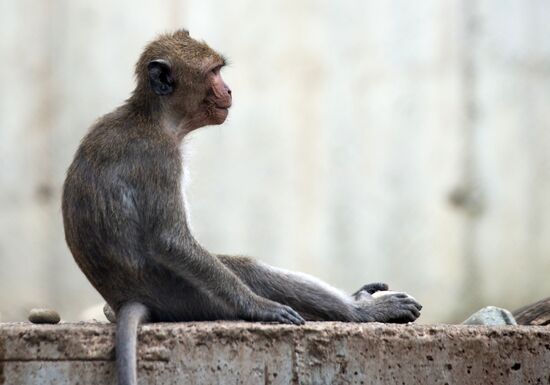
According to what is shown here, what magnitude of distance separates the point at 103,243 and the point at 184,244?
0.46m

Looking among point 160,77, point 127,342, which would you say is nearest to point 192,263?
point 127,342

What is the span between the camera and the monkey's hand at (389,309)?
6.72 m

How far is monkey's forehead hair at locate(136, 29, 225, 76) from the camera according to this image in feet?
22.4

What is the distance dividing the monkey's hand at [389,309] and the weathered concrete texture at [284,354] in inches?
27.1

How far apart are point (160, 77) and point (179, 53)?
0.64 ft

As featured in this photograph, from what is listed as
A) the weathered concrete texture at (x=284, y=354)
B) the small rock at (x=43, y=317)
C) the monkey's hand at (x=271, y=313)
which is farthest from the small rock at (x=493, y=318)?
the small rock at (x=43, y=317)

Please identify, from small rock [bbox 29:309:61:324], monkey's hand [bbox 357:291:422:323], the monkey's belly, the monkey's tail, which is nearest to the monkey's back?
the monkey's belly

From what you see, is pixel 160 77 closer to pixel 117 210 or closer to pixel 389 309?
pixel 117 210

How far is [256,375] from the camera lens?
228 inches

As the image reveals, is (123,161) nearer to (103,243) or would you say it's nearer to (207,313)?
(103,243)

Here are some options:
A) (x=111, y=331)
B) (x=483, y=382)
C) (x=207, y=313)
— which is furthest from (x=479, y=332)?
(x=111, y=331)

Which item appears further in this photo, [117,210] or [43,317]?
[43,317]

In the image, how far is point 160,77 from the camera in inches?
268

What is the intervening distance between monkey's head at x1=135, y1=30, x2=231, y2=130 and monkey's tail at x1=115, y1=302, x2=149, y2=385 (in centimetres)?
138
